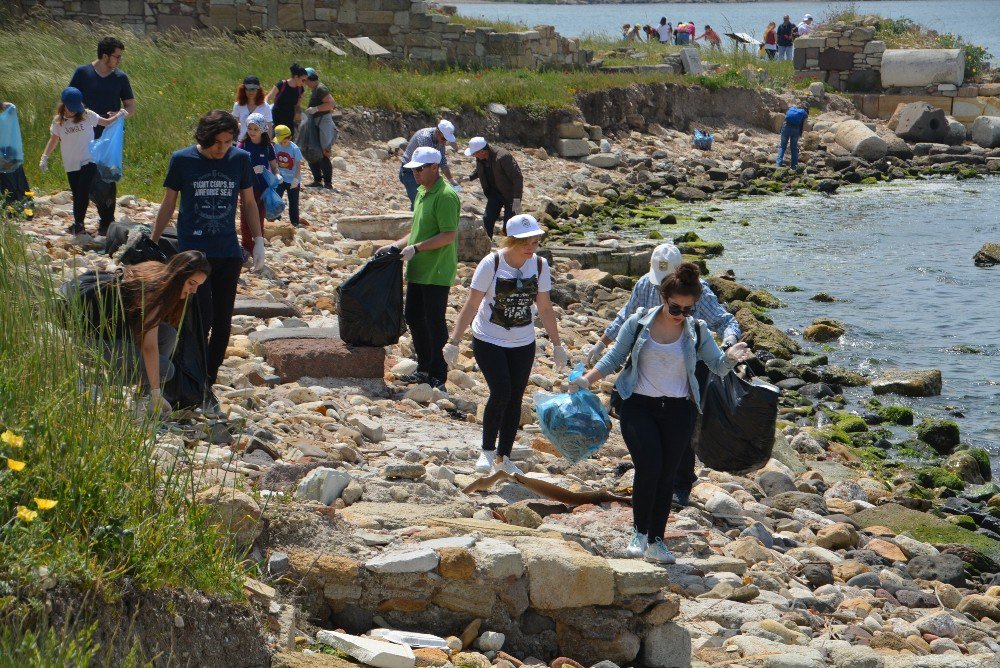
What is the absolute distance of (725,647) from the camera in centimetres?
575

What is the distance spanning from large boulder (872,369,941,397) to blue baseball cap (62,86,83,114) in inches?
329

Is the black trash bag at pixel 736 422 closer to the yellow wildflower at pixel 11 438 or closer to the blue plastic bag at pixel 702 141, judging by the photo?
the yellow wildflower at pixel 11 438

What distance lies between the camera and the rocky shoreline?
5031mm

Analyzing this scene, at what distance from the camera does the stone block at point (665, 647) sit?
536 cm

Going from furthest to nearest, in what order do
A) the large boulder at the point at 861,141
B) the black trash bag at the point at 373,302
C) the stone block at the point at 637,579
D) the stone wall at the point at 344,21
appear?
the large boulder at the point at 861,141
the stone wall at the point at 344,21
the black trash bag at the point at 373,302
the stone block at the point at 637,579

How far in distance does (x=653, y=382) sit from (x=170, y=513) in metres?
2.77

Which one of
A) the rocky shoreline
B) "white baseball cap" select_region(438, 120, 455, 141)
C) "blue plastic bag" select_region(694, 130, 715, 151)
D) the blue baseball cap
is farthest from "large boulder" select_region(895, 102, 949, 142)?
the blue baseball cap

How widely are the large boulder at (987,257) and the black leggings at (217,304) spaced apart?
16.1 m

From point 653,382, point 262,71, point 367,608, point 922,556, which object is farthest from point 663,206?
point 367,608

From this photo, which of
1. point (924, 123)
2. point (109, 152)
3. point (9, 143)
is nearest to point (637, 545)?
point (109, 152)

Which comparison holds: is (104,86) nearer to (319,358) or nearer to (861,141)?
(319,358)

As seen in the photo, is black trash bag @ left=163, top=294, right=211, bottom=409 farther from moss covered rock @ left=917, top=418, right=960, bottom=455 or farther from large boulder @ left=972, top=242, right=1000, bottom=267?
large boulder @ left=972, top=242, right=1000, bottom=267

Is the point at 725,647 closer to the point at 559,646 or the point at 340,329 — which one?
the point at 559,646

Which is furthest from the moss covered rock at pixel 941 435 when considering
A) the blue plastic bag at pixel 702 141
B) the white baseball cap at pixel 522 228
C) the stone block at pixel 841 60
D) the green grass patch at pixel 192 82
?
the stone block at pixel 841 60
